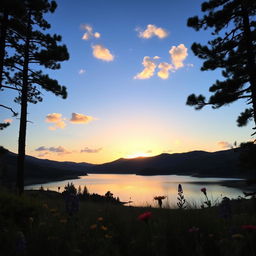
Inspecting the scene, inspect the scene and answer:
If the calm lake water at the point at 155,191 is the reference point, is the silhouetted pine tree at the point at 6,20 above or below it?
above

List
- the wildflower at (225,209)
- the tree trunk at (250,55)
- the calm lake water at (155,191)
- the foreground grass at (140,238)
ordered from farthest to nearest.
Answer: the calm lake water at (155,191), the tree trunk at (250,55), the wildflower at (225,209), the foreground grass at (140,238)

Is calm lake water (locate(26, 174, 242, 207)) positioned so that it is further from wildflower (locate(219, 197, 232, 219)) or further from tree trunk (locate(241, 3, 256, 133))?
tree trunk (locate(241, 3, 256, 133))

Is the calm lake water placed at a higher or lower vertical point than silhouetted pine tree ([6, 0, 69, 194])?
lower

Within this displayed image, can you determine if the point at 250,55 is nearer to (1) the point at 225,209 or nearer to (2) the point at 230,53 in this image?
(2) the point at 230,53

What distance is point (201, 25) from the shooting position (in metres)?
12.9

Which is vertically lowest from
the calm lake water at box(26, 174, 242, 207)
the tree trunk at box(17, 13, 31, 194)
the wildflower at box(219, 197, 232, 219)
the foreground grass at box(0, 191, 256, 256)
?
the calm lake water at box(26, 174, 242, 207)

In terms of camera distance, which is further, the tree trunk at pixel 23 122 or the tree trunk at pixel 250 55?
the tree trunk at pixel 23 122

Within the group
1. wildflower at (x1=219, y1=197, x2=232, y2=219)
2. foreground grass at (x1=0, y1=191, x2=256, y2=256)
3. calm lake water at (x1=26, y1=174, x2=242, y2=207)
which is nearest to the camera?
foreground grass at (x1=0, y1=191, x2=256, y2=256)

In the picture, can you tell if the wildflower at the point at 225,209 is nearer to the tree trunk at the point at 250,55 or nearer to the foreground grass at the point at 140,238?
the foreground grass at the point at 140,238

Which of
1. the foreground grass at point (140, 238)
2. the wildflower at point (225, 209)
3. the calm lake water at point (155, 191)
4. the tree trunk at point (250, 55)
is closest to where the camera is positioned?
the foreground grass at point (140, 238)

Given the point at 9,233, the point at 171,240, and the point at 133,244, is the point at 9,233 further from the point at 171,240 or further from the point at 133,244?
the point at 171,240

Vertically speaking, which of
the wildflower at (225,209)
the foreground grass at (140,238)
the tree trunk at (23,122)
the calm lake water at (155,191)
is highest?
the tree trunk at (23,122)

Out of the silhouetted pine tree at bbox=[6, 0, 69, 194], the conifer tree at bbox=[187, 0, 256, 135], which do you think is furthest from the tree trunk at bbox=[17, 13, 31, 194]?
the conifer tree at bbox=[187, 0, 256, 135]

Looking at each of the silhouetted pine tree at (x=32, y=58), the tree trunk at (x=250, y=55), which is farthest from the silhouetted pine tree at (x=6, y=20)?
the tree trunk at (x=250, y=55)
